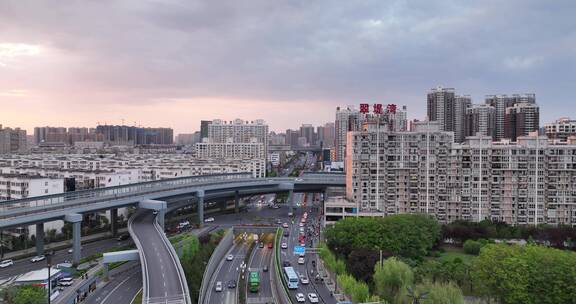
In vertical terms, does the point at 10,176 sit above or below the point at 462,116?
below

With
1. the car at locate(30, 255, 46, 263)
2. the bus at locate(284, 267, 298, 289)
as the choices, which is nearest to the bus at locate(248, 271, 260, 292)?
the bus at locate(284, 267, 298, 289)

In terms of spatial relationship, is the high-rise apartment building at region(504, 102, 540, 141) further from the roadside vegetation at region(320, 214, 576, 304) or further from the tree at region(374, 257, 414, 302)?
the tree at region(374, 257, 414, 302)

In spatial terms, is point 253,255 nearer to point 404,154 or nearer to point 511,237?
point 404,154

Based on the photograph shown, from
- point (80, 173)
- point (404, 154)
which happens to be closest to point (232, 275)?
point (404, 154)

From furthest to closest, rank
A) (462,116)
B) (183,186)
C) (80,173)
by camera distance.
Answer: (462,116), (80,173), (183,186)

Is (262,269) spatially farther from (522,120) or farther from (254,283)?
(522,120)

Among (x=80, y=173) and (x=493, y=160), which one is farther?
(x=80, y=173)

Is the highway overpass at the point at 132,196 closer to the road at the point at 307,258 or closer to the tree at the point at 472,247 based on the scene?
the road at the point at 307,258
